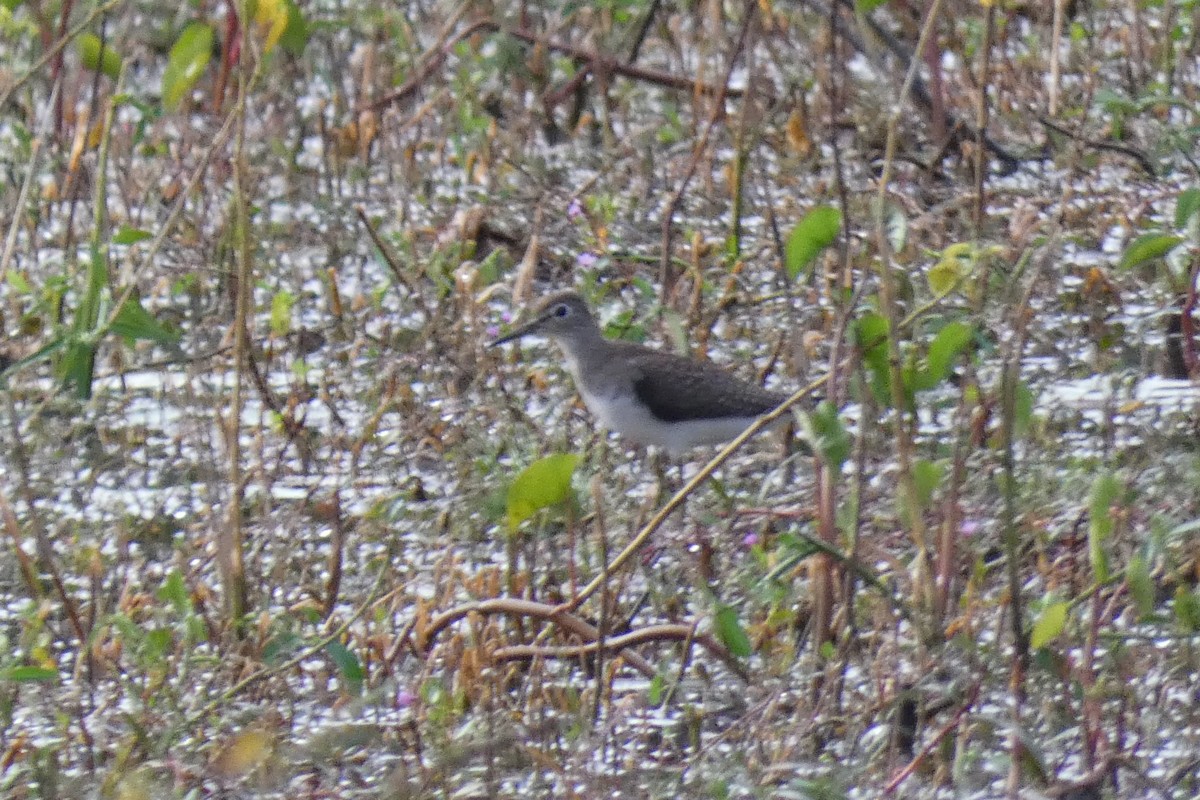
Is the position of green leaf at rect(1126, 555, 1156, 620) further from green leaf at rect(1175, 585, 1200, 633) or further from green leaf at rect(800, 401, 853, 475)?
green leaf at rect(800, 401, 853, 475)

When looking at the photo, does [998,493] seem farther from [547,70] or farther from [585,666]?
[547,70]

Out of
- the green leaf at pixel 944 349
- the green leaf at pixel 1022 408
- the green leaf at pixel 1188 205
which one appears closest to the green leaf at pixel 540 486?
the green leaf at pixel 944 349

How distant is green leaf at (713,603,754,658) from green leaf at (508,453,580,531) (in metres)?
0.33

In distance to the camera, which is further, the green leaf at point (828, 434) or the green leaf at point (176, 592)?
the green leaf at point (176, 592)

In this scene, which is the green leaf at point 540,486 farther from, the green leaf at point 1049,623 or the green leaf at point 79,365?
the green leaf at point 79,365

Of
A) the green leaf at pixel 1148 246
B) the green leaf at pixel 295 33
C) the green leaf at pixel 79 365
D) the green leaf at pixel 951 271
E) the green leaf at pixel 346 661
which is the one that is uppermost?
the green leaf at pixel 295 33

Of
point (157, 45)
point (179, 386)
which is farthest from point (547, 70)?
point (179, 386)

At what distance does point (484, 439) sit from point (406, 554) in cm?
48

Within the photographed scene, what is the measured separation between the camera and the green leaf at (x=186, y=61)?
4316 mm

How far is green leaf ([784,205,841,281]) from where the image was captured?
3.64 meters

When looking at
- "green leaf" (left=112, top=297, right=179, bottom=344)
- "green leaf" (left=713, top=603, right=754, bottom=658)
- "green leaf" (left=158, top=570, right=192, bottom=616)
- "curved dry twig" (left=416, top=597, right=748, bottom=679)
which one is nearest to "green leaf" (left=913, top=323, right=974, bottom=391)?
"green leaf" (left=713, top=603, right=754, bottom=658)

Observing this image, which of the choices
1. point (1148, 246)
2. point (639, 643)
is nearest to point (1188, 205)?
point (1148, 246)

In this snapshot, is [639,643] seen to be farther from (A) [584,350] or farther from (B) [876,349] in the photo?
(A) [584,350]

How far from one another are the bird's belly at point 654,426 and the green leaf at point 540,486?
1.51 m
